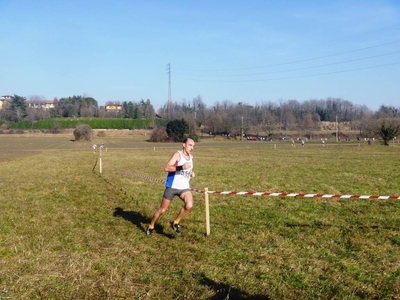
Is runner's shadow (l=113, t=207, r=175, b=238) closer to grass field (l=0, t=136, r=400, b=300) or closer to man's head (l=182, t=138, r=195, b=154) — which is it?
grass field (l=0, t=136, r=400, b=300)

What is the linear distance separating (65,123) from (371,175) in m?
132

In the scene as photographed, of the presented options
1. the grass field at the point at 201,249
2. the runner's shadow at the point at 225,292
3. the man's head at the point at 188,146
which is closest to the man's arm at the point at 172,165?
the man's head at the point at 188,146

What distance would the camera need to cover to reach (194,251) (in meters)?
7.50

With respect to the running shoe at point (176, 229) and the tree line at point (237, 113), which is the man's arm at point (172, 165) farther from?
the tree line at point (237, 113)

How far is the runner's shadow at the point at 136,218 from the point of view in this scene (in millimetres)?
9404

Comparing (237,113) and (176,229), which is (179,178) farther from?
(237,113)

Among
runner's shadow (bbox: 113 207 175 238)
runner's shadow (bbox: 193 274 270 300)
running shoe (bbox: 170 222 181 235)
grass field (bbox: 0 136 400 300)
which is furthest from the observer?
runner's shadow (bbox: 113 207 175 238)

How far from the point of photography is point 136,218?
10742 millimetres

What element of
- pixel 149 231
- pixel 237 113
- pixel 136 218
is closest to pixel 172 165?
pixel 149 231

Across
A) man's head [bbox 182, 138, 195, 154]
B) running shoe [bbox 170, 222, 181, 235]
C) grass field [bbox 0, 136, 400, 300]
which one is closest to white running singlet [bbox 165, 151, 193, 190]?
man's head [bbox 182, 138, 195, 154]

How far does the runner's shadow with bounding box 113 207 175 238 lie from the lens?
9.40 metres

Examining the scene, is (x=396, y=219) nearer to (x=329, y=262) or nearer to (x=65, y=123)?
(x=329, y=262)

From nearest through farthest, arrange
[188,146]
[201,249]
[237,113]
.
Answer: [201,249] < [188,146] < [237,113]

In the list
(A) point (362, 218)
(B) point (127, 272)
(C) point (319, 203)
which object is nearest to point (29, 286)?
(B) point (127, 272)
